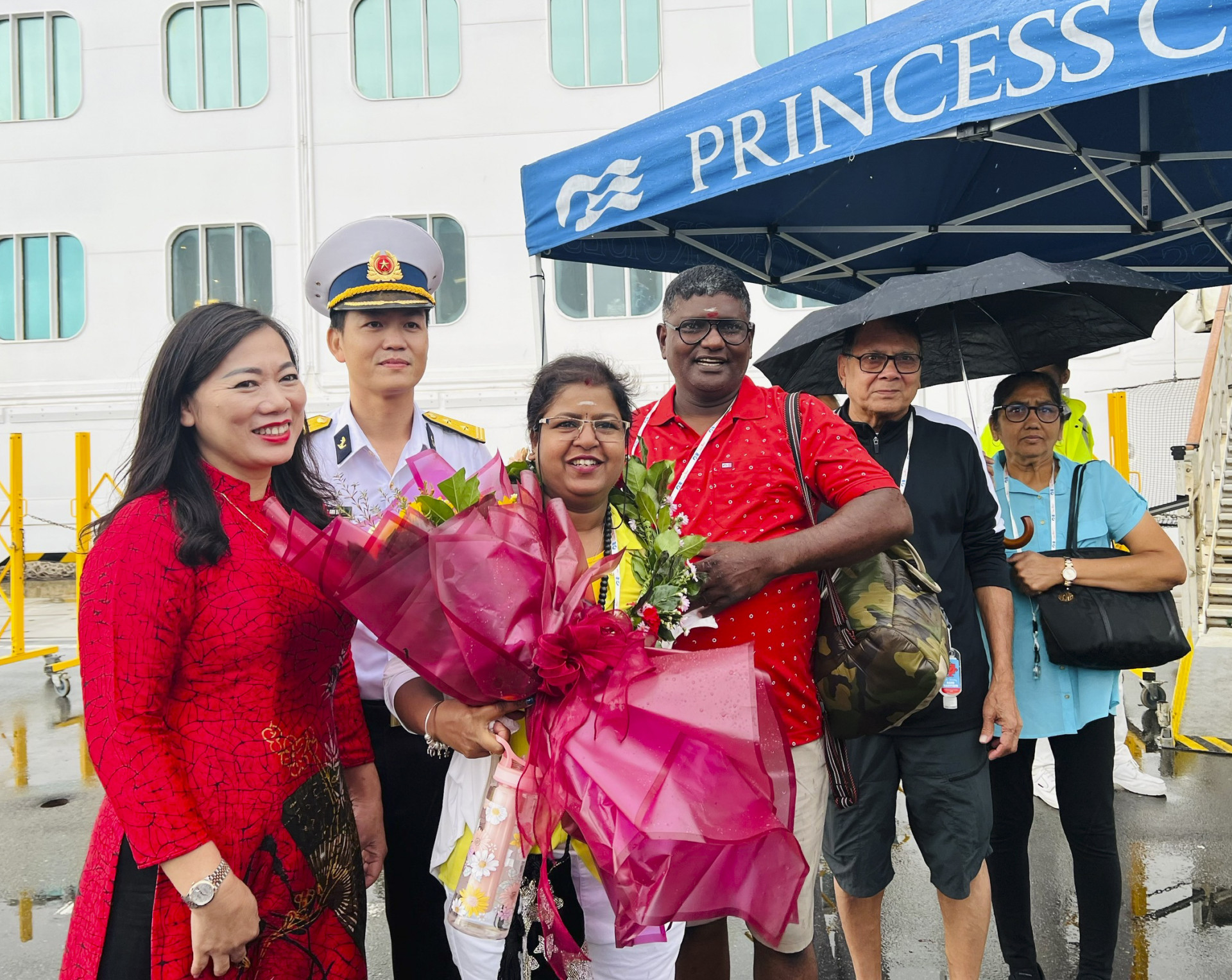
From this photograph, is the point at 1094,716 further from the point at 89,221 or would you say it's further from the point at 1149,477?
the point at 89,221

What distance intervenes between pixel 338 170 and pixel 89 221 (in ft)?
12.1

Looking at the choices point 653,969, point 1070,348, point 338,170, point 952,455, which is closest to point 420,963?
point 653,969

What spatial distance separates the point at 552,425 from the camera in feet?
6.89

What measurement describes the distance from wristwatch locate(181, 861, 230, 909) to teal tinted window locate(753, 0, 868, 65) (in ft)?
40.4

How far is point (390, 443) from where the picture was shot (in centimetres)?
265

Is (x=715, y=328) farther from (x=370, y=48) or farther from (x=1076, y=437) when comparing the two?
(x=370, y=48)

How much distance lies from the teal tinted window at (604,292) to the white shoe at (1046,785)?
28.3 ft

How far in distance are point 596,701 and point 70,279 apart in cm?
1441

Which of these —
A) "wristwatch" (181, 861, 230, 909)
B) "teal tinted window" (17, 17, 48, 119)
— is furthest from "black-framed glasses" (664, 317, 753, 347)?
"teal tinted window" (17, 17, 48, 119)

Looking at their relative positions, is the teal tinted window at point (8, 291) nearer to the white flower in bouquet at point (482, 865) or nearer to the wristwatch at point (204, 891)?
the wristwatch at point (204, 891)

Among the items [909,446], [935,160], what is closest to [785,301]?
[935,160]

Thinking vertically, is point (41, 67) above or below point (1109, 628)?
above

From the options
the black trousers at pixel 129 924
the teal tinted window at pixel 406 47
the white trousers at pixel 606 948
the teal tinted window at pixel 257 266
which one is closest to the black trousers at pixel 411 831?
the white trousers at pixel 606 948

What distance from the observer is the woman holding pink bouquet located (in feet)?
6.07
